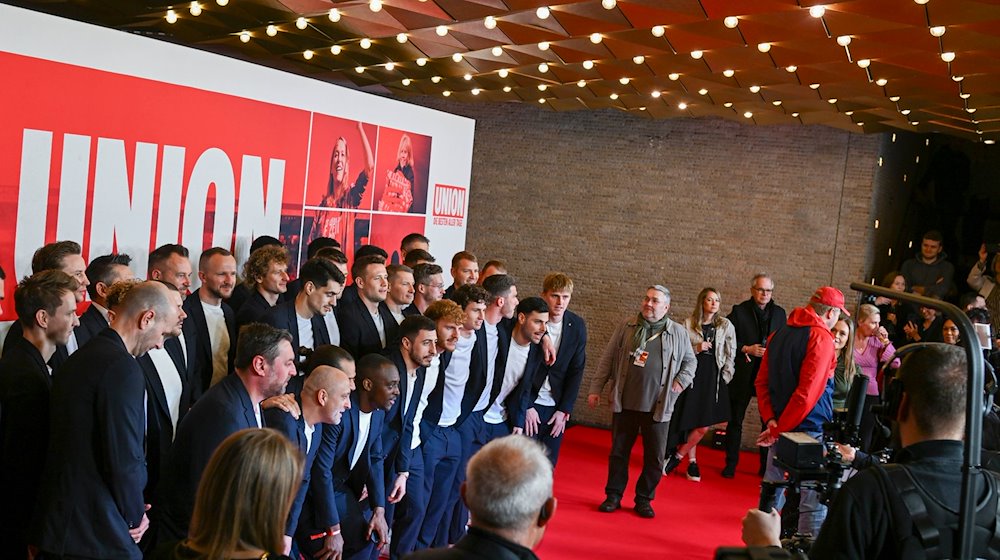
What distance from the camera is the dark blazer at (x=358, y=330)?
639 cm

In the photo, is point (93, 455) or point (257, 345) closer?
point (93, 455)

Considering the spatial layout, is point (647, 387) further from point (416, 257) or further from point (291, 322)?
point (291, 322)

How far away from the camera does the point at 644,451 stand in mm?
8297

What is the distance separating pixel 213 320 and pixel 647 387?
3.68 m

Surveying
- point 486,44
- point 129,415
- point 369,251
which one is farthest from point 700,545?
point 129,415

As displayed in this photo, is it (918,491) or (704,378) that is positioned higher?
(918,491)

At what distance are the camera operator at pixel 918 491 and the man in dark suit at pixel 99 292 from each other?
3563 millimetres

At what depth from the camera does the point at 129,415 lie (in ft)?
12.4

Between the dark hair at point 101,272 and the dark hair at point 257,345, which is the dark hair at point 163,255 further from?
the dark hair at point 257,345

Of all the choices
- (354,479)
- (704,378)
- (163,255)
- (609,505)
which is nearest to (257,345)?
(354,479)

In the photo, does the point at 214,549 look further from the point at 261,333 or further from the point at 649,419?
the point at 649,419

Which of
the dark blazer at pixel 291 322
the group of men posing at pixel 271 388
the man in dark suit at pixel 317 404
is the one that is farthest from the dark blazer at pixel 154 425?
the dark blazer at pixel 291 322

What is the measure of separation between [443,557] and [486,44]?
634 cm

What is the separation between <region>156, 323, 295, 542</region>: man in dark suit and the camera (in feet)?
12.5
